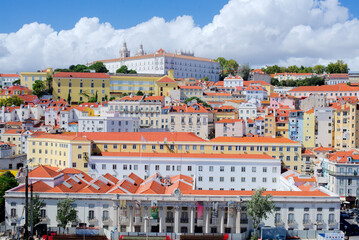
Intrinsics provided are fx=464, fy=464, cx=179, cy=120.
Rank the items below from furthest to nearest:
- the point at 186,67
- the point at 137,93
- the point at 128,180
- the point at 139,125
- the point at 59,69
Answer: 1. the point at 186,67
2. the point at 59,69
3. the point at 137,93
4. the point at 139,125
5. the point at 128,180

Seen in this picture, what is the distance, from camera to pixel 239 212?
137ft

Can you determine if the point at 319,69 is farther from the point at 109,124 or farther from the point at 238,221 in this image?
the point at 238,221

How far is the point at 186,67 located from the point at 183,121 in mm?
66429

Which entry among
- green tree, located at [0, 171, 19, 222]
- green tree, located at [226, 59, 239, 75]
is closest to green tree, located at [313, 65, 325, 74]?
green tree, located at [226, 59, 239, 75]

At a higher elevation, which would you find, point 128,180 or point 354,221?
point 128,180

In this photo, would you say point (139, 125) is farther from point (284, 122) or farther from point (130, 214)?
point (130, 214)

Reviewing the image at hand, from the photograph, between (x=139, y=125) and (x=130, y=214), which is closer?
(x=130, y=214)

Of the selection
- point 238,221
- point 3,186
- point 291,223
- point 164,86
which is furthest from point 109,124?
point 291,223

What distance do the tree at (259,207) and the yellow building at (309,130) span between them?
150 ft

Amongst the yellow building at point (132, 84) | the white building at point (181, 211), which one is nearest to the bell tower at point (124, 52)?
the yellow building at point (132, 84)

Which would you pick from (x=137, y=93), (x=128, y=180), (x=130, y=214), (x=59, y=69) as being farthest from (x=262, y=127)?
(x=59, y=69)

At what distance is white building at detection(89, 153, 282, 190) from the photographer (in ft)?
178

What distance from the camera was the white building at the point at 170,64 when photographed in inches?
5586

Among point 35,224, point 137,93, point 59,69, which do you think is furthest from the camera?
point 59,69
